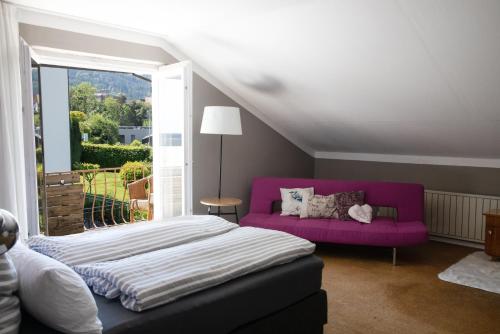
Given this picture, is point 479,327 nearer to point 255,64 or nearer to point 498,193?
point 498,193

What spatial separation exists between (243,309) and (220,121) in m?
2.50

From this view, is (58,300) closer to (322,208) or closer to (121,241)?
(121,241)

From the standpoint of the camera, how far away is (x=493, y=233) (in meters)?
4.12

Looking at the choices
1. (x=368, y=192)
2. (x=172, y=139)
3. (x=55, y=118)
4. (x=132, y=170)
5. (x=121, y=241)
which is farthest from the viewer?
(x=132, y=170)

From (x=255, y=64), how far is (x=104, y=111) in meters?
4.21

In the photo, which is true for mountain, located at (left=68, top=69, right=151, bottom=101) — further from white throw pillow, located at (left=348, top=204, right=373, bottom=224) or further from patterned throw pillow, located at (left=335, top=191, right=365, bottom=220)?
white throw pillow, located at (left=348, top=204, right=373, bottom=224)

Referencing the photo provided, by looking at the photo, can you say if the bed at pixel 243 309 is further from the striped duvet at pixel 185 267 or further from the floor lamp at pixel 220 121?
the floor lamp at pixel 220 121

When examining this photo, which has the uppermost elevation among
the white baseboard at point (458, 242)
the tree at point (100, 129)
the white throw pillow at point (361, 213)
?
the tree at point (100, 129)

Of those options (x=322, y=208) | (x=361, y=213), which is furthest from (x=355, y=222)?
(x=322, y=208)

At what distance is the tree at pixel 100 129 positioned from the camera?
7457 millimetres

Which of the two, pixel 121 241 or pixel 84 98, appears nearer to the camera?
pixel 121 241

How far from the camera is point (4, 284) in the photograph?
1473mm

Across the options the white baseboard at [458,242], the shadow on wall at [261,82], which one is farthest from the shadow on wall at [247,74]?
the white baseboard at [458,242]

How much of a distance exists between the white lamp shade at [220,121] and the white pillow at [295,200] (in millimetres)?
1051
